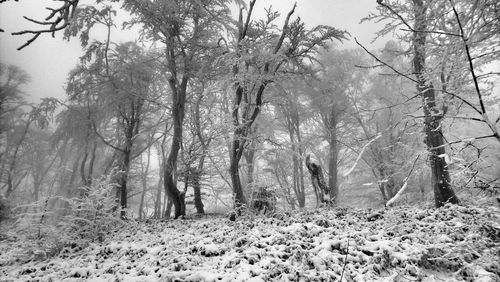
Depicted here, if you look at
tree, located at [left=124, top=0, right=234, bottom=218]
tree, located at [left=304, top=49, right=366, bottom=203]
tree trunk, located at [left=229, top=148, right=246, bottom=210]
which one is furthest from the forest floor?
tree, located at [left=304, top=49, right=366, bottom=203]

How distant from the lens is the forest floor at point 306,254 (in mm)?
3479

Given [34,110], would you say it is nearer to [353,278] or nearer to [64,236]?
[64,236]

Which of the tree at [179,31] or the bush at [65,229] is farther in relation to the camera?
the tree at [179,31]

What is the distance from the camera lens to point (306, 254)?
3963mm

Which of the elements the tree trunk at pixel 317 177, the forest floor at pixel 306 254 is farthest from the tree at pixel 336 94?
the forest floor at pixel 306 254

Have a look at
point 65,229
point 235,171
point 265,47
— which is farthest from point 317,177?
point 65,229

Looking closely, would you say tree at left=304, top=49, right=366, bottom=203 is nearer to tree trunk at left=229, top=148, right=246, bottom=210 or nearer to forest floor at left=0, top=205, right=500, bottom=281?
tree trunk at left=229, top=148, right=246, bottom=210

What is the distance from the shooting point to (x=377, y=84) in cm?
1333

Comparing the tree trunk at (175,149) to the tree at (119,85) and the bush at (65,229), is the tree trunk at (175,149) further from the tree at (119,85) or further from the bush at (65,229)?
the bush at (65,229)

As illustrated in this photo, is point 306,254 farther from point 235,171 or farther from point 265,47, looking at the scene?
point 265,47

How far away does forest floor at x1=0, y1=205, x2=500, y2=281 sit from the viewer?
348 centimetres

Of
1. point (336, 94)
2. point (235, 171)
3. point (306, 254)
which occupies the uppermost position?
point (336, 94)

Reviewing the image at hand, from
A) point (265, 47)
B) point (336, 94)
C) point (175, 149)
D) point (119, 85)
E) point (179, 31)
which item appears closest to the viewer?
point (265, 47)

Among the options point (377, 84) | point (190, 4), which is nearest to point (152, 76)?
point (190, 4)
